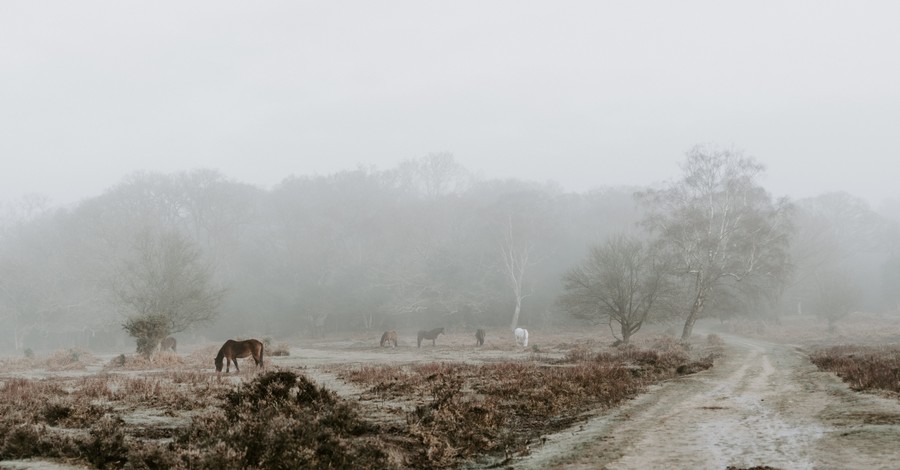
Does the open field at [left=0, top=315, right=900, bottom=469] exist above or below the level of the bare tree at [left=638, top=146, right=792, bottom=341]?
below

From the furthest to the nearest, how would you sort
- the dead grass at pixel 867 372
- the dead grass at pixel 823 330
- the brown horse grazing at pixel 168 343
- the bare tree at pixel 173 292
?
the dead grass at pixel 823 330 < the brown horse grazing at pixel 168 343 < the bare tree at pixel 173 292 < the dead grass at pixel 867 372

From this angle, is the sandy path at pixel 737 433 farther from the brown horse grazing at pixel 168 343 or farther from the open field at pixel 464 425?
the brown horse grazing at pixel 168 343

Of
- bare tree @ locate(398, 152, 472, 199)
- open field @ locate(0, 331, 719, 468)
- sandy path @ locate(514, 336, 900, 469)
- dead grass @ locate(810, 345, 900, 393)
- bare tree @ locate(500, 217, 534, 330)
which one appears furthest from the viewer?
bare tree @ locate(398, 152, 472, 199)

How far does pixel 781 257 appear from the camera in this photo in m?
40.2

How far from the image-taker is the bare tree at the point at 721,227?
4000 centimetres

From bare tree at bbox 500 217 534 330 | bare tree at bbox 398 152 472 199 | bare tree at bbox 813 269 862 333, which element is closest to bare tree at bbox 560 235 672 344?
bare tree at bbox 813 269 862 333

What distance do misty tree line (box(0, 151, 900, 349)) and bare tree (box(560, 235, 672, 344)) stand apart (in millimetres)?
4968

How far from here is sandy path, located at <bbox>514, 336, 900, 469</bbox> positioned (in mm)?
6547

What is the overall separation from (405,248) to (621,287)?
3922cm

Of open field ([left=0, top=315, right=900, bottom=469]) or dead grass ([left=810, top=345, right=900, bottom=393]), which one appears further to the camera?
dead grass ([left=810, top=345, right=900, bottom=393])

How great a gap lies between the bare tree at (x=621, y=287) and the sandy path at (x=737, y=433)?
844 inches

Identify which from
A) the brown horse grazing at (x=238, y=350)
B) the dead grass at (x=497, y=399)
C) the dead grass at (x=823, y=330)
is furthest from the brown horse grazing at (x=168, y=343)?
the dead grass at (x=823, y=330)

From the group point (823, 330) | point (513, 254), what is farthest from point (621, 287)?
point (513, 254)

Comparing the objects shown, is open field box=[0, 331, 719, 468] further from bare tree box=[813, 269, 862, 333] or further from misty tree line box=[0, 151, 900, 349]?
bare tree box=[813, 269, 862, 333]
